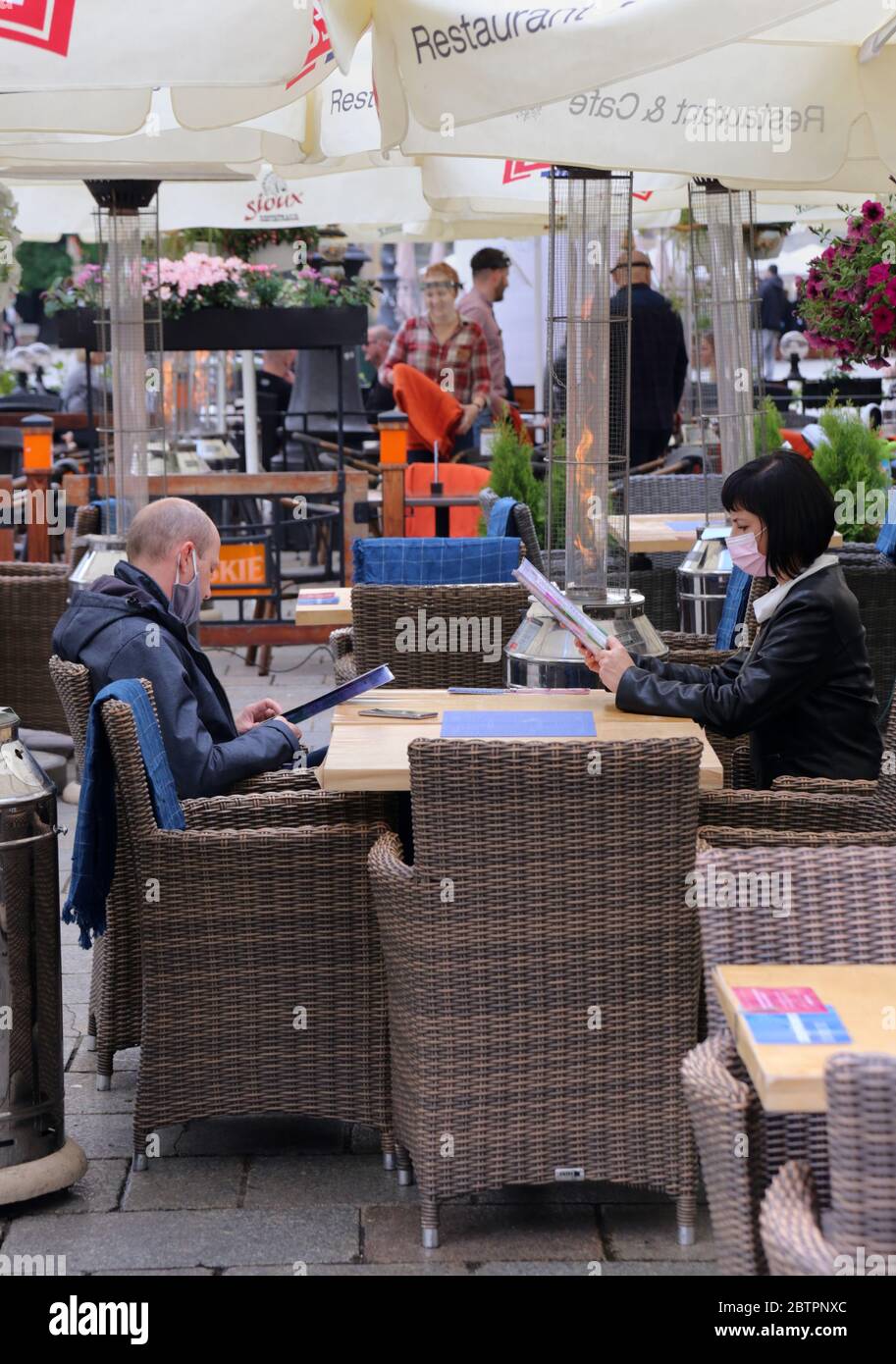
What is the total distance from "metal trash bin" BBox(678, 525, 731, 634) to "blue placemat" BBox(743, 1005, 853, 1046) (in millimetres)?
4769

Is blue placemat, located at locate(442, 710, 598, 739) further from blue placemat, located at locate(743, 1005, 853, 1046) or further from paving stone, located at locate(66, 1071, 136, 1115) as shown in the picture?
blue placemat, located at locate(743, 1005, 853, 1046)

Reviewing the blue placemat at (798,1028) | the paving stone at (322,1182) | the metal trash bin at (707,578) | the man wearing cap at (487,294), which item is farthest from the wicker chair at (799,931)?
the man wearing cap at (487,294)

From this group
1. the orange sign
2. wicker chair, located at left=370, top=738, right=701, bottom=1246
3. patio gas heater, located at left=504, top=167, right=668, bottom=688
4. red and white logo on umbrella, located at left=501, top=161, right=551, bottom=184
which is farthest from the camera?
the orange sign

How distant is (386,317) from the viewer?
29219mm

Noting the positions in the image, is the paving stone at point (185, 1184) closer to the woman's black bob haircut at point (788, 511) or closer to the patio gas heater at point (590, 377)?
the woman's black bob haircut at point (788, 511)

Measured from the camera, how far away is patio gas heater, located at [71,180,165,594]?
7324mm

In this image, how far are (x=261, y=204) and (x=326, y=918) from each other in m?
7.32

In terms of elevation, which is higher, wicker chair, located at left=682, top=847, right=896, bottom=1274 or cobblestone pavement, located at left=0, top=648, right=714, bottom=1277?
wicker chair, located at left=682, top=847, right=896, bottom=1274

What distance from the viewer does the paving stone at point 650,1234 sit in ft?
11.1

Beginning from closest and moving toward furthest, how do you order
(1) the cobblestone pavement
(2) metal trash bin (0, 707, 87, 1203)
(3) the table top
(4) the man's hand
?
(1) the cobblestone pavement
(2) metal trash bin (0, 707, 87, 1203)
(4) the man's hand
(3) the table top

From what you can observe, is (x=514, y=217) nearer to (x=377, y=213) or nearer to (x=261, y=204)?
(x=377, y=213)

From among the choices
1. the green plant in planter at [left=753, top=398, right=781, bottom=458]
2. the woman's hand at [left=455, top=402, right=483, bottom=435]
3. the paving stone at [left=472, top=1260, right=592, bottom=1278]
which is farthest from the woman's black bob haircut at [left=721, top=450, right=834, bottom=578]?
the woman's hand at [left=455, top=402, right=483, bottom=435]

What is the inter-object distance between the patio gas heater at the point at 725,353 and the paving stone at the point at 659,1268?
3.84m

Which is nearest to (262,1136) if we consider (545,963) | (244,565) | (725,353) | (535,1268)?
(535,1268)
